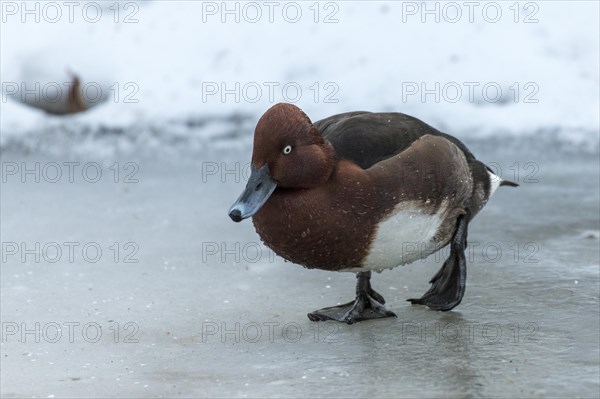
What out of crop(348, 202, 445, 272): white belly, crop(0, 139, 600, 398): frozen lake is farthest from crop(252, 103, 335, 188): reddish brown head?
crop(0, 139, 600, 398): frozen lake

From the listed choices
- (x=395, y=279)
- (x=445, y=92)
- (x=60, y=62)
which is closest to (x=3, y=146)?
(x=60, y=62)

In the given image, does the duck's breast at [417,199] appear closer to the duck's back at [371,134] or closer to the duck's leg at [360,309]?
the duck's back at [371,134]

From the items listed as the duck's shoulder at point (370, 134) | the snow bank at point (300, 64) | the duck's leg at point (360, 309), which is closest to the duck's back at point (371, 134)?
the duck's shoulder at point (370, 134)

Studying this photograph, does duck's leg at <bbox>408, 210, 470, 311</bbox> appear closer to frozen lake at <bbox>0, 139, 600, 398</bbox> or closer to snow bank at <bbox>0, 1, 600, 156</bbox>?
frozen lake at <bbox>0, 139, 600, 398</bbox>

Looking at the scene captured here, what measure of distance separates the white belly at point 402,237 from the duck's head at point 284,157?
299mm

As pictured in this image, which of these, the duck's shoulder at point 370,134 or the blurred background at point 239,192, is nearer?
the blurred background at point 239,192

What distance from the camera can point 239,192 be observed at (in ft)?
21.1

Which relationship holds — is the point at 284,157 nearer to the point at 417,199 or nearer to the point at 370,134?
the point at 370,134

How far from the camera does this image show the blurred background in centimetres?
379

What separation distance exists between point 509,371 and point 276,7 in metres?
5.86

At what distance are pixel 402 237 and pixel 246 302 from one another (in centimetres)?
80

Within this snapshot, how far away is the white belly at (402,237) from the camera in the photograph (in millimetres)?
4070

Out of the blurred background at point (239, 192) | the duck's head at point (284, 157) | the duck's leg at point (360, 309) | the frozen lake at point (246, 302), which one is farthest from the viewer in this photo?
the duck's leg at point (360, 309)

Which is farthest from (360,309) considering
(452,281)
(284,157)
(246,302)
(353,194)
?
(284,157)
